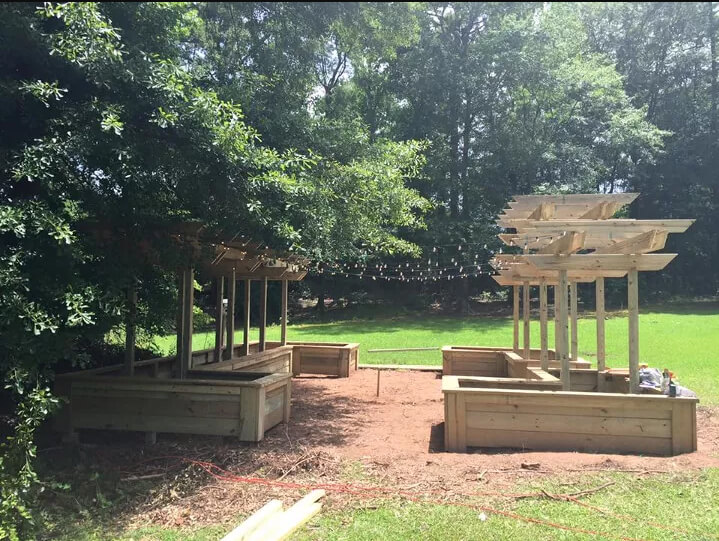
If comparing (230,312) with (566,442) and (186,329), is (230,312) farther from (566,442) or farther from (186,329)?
(566,442)

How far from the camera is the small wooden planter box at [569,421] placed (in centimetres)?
564

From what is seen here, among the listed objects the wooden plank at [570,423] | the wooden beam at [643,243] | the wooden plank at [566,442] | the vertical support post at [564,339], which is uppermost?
the wooden beam at [643,243]

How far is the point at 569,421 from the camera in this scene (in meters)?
5.77

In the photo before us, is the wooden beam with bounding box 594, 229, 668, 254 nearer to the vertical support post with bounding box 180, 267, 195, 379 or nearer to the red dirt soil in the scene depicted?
the red dirt soil

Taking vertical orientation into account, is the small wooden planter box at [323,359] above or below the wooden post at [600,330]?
below

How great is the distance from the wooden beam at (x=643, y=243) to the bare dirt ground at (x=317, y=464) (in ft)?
6.77

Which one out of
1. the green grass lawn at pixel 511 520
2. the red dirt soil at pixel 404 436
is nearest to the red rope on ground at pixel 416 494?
the green grass lawn at pixel 511 520

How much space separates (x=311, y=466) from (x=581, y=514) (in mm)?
2352

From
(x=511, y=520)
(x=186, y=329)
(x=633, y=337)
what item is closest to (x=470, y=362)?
(x=633, y=337)

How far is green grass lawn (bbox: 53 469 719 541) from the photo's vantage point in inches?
145

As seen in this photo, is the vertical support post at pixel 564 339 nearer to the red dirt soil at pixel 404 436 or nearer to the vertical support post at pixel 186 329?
the red dirt soil at pixel 404 436

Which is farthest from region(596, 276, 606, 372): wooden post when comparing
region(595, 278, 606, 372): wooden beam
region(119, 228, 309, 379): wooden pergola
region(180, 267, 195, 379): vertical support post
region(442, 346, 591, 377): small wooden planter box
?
region(180, 267, 195, 379): vertical support post

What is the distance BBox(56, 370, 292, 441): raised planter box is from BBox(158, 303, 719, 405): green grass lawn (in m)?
6.31

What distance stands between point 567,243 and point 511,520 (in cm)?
318
